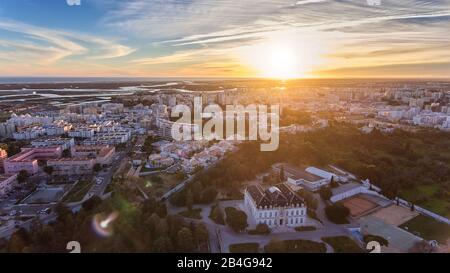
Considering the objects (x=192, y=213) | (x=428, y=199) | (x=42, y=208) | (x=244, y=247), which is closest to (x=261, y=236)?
(x=244, y=247)

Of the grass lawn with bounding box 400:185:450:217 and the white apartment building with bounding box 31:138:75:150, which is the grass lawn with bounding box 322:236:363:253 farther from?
the white apartment building with bounding box 31:138:75:150

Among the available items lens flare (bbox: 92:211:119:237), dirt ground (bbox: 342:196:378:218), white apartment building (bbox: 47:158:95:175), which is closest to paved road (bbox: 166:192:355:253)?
dirt ground (bbox: 342:196:378:218)

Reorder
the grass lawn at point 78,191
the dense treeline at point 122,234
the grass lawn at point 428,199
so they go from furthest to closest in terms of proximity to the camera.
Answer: the grass lawn at point 78,191
the grass lawn at point 428,199
the dense treeline at point 122,234

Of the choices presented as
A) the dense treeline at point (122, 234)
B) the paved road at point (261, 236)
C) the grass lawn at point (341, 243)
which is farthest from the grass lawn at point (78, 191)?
the grass lawn at point (341, 243)

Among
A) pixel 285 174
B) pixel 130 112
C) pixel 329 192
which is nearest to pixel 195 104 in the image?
pixel 130 112

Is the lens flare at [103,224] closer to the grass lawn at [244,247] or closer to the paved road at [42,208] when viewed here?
the paved road at [42,208]
